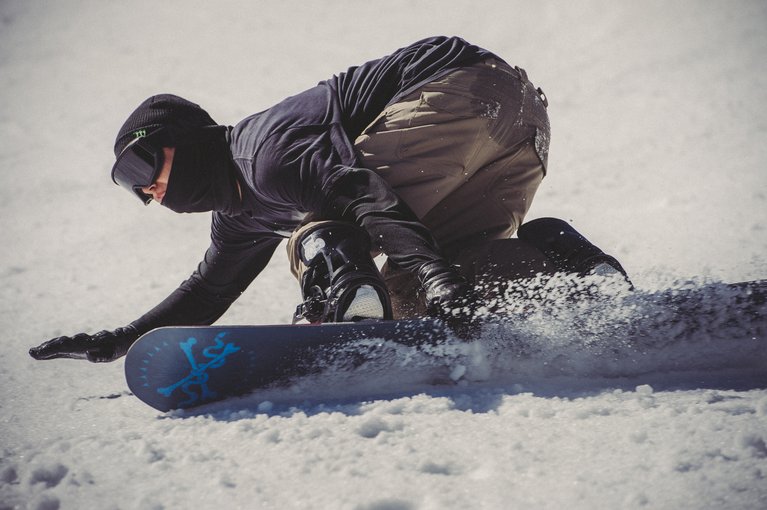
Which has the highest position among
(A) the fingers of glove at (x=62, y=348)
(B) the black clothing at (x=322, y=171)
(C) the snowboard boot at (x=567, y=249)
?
(B) the black clothing at (x=322, y=171)

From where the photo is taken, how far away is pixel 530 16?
25.9ft

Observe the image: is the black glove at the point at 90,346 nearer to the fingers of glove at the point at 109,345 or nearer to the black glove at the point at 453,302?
the fingers of glove at the point at 109,345

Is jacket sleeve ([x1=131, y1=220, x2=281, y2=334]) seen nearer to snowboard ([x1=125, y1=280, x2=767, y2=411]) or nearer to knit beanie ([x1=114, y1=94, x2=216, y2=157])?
knit beanie ([x1=114, y1=94, x2=216, y2=157])

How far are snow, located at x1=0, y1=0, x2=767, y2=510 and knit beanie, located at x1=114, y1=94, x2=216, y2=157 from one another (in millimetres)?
856

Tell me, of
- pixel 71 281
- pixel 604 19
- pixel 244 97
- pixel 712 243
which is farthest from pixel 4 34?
pixel 712 243

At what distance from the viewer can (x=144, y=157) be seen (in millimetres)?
2021

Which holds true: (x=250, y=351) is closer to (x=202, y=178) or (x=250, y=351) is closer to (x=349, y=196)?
(x=349, y=196)

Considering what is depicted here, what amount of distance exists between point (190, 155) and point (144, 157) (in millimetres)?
146

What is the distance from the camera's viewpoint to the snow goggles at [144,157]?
201 cm

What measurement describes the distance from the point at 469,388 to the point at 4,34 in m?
10.7

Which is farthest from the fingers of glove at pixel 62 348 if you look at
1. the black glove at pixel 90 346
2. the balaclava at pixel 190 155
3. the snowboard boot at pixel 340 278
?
the snowboard boot at pixel 340 278

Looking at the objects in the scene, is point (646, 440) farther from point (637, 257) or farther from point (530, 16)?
point (530, 16)

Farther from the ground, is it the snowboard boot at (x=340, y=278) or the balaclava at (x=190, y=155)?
the balaclava at (x=190, y=155)

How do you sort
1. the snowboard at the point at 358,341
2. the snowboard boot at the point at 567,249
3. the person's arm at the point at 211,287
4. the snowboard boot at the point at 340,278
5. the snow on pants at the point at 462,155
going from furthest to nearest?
1. the person's arm at the point at 211,287
2. the snow on pants at the point at 462,155
3. the snowboard boot at the point at 567,249
4. the snowboard boot at the point at 340,278
5. the snowboard at the point at 358,341
